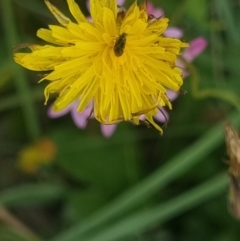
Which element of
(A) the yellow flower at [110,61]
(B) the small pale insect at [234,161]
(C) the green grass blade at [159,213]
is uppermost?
(A) the yellow flower at [110,61]

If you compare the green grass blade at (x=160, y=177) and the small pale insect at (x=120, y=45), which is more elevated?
the small pale insect at (x=120, y=45)

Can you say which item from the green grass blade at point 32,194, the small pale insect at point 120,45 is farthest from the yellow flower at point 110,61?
the green grass blade at point 32,194

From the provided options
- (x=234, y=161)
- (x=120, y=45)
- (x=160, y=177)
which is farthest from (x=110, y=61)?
(x=160, y=177)

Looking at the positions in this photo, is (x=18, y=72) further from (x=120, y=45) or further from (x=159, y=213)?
(x=120, y=45)

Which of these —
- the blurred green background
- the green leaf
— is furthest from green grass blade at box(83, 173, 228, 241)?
the green leaf

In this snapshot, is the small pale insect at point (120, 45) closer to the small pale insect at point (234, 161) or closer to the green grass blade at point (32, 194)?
the small pale insect at point (234, 161)

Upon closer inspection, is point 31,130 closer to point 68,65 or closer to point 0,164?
point 0,164

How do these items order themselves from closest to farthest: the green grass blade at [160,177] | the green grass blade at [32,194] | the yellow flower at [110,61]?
the yellow flower at [110,61] < the green grass blade at [160,177] < the green grass blade at [32,194]
